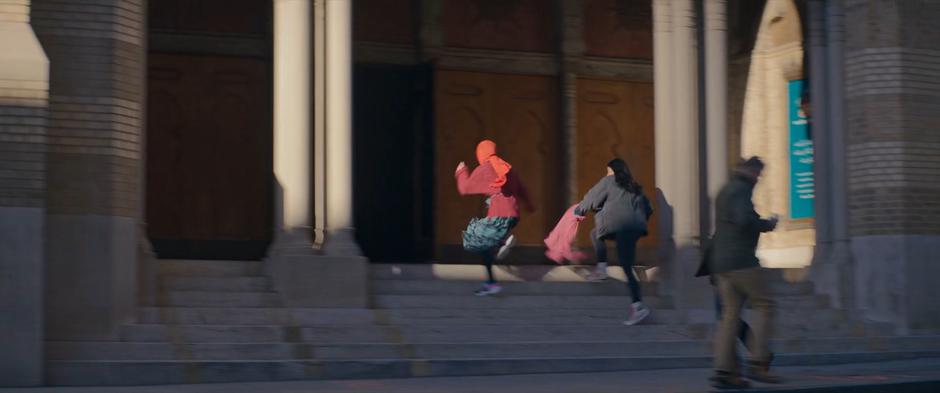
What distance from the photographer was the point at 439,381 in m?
13.0

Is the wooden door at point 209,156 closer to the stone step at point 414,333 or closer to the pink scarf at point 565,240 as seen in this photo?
the pink scarf at point 565,240

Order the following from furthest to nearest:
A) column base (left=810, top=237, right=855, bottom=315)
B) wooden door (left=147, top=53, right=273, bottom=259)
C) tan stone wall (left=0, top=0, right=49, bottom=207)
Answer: wooden door (left=147, top=53, right=273, bottom=259) < column base (left=810, top=237, right=855, bottom=315) < tan stone wall (left=0, top=0, right=49, bottom=207)

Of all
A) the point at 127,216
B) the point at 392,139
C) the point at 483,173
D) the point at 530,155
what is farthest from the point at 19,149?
the point at 530,155

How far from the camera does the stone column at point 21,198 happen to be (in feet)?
40.8

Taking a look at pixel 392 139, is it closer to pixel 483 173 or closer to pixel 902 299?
pixel 483 173

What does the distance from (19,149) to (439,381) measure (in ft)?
12.9

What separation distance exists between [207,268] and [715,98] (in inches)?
234

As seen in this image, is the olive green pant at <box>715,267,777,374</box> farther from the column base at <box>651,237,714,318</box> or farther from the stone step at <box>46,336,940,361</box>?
the column base at <box>651,237,714,318</box>

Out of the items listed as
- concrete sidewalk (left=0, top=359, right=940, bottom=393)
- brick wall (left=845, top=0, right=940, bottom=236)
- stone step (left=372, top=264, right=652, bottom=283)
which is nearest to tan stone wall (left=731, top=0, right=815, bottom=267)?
brick wall (left=845, top=0, right=940, bottom=236)

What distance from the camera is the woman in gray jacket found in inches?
603

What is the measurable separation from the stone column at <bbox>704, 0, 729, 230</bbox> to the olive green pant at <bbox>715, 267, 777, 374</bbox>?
5.48m

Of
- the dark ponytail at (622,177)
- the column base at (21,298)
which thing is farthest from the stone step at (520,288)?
the column base at (21,298)

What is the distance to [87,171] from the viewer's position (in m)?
13.4

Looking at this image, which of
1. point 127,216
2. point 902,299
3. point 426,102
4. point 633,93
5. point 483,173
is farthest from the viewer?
point 633,93
